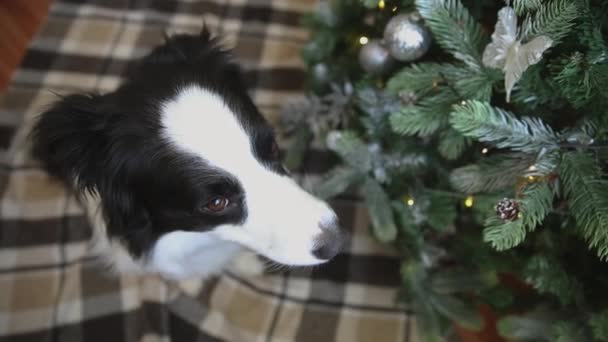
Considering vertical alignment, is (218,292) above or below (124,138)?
below

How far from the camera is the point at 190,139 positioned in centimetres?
87

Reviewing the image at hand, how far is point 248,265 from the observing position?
1.42 metres

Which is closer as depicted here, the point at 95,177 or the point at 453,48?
the point at 453,48

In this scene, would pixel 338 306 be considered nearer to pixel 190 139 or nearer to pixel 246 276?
pixel 246 276

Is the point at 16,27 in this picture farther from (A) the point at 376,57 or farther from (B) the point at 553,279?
(B) the point at 553,279

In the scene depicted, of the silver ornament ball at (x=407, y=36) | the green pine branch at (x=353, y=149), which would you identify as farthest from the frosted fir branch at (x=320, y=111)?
the silver ornament ball at (x=407, y=36)

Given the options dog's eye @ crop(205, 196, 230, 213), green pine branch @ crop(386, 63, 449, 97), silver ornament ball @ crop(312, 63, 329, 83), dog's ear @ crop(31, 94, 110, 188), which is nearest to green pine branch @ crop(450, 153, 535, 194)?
green pine branch @ crop(386, 63, 449, 97)

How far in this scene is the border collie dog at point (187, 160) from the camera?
0.89m

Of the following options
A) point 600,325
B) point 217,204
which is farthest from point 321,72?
point 600,325

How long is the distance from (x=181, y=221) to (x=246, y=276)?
1.56 feet

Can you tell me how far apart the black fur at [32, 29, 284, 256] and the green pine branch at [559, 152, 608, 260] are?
0.48m

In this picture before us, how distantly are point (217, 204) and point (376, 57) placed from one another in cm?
43

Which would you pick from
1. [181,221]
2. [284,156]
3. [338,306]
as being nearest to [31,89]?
[284,156]

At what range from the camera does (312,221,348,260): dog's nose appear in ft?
3.19
